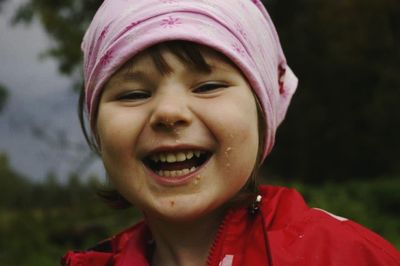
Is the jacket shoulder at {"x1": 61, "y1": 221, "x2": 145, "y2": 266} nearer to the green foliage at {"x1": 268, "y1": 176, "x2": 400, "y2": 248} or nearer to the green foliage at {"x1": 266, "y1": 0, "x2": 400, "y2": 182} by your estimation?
the green foliage at {"x1": 268, "y1": 176, "x2": 400, "y2": 248}

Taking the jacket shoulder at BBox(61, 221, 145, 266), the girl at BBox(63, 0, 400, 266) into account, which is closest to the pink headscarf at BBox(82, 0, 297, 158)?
the girl at BBox(63, 0, 400, 266)

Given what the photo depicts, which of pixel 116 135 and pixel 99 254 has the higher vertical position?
pixel 116 135

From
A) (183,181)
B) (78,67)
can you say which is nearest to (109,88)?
(183,181)

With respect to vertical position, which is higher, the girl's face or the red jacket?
the girl's face

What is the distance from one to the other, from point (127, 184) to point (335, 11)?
11957 millimetres

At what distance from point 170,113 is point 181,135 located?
79 mm

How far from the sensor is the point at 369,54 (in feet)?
45.1

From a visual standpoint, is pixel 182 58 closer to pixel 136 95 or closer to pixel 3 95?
pixel 136 95

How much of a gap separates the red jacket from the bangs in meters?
0.46

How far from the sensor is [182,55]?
1.77m

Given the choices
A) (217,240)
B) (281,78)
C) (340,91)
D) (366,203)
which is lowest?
(340,91)

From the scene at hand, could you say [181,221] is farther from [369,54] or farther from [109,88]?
[369,54]

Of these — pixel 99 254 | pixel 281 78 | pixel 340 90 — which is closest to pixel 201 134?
pixel 281 78

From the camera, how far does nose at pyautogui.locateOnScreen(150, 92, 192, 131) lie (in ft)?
5.59
